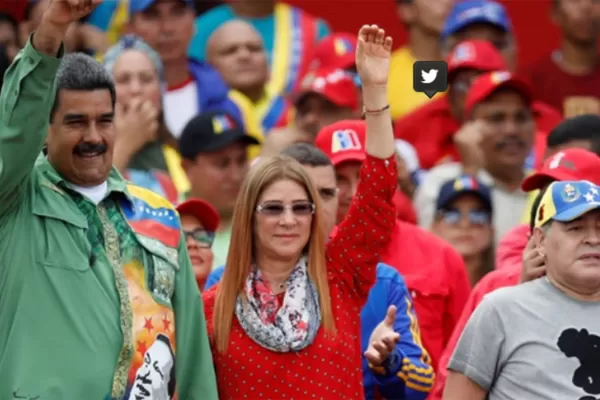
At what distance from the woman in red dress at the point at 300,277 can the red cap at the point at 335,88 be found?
3.12 meters

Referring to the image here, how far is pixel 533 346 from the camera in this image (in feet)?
18.8

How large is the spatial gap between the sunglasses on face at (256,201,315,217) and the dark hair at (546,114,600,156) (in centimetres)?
193

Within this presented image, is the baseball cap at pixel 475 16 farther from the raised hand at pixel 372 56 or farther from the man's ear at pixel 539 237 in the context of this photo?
the raised hand at pixel 372 56

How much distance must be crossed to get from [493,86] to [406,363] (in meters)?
3.28

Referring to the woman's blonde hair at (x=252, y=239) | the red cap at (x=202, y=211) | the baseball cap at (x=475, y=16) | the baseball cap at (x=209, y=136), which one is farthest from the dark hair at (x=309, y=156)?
the baseball cap at (x=475, y=16)

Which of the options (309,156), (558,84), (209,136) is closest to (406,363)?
(309,156)

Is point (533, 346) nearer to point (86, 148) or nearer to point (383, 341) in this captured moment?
point (383, 341)

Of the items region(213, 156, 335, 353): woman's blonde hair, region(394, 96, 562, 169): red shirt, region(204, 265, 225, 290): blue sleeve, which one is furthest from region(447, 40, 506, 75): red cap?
region(213, 156, 335, 353): woman's blonde hair

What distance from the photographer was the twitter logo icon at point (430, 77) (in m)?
5.57

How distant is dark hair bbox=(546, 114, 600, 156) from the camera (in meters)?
7.58

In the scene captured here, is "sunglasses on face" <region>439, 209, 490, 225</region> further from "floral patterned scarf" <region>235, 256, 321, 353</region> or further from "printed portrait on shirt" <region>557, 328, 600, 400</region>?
"printed portrait on shirt" <region>557, 328, 600, 400</region>

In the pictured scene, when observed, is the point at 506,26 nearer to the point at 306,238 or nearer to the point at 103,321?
the point at 306,238

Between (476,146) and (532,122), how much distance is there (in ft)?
1.13

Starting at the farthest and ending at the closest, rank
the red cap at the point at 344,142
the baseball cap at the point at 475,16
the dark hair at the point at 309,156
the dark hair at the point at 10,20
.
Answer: the dark hair at the point at 10,20 → the baseball cap at the point at 475,16 → the red cap at the point at 344,142 → the dark hair at the point at 309,156
